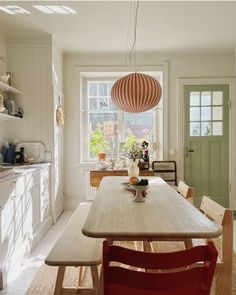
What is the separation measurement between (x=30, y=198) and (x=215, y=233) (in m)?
2.27

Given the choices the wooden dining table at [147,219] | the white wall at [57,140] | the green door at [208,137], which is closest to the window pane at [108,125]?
the white wall at [57,140]

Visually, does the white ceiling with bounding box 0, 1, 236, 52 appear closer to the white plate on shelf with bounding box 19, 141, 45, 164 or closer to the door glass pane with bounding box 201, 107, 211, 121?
the door glass pane with bounding box 201, 107, 211, 121

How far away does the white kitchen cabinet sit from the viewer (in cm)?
243

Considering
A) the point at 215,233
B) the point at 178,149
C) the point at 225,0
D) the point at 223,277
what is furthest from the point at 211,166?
the point at 215,233

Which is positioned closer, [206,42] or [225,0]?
[225,0]

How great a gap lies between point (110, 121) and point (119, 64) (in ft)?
3.20

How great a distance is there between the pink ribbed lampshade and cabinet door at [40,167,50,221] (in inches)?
58.9

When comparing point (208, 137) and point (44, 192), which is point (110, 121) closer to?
point (208, 137)

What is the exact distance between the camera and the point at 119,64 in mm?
4898

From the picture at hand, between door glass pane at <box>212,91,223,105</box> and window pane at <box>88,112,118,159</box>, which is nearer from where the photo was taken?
door glass pane at <box>212,91,223,105</box>

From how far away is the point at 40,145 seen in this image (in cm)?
409

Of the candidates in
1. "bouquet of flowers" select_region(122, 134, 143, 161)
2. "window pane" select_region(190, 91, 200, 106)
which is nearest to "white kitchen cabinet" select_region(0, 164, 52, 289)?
"bouquet of flowers" select_region(122, 134, 143, 161)

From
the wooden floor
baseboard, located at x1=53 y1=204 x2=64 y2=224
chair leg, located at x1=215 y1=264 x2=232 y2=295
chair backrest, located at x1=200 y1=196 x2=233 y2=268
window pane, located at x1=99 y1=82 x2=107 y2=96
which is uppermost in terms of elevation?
window pane, located at x1=99 y1=82 x2=107 y2=96

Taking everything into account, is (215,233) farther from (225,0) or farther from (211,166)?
(211,166)
